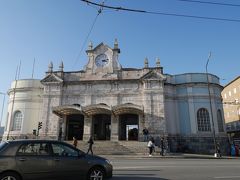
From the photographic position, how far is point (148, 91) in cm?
3111

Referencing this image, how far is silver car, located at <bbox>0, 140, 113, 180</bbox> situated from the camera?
7.02 m

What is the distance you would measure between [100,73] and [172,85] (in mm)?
10511

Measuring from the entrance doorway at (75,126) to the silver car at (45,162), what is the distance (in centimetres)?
2580

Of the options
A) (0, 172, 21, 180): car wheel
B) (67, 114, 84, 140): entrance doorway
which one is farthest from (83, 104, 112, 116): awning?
(0, 172, 21, 180): car wheel

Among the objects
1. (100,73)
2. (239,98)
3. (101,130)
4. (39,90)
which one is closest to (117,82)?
(100,73)

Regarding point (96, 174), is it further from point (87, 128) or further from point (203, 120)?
point (203, 120)

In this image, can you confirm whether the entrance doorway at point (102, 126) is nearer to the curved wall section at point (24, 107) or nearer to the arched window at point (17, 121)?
the curved wall section at point (24, 107)

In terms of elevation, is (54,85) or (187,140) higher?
(54,85)

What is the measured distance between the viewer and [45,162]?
730 centimetres

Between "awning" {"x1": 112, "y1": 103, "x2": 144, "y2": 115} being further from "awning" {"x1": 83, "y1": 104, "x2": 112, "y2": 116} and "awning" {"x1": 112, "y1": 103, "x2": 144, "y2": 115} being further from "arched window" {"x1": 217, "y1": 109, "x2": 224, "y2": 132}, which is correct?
"arched window" {"x1": 217, "y1": 109, "x2": 224, "y2": 132}

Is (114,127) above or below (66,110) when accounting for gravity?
below

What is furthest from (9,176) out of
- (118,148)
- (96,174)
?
(118,148)

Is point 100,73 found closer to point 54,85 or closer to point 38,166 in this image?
point 54,85

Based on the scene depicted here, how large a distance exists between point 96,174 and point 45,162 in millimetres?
1775
